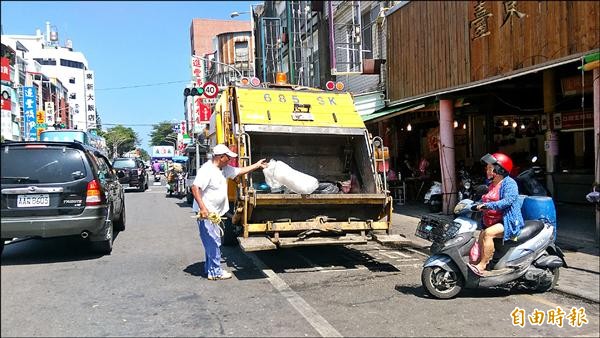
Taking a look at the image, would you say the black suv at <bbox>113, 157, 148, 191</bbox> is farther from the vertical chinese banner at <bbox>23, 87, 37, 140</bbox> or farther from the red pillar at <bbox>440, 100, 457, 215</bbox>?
the red pillar at <bbox>440, 100, 457, 215</bbox>

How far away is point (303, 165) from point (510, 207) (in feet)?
12.3

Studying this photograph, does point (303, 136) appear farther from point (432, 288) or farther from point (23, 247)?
point (23, 247)

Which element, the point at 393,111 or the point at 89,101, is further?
the point at 89,101

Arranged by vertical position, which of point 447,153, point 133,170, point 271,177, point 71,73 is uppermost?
point 71,73

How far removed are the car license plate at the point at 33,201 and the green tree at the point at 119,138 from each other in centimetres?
6398

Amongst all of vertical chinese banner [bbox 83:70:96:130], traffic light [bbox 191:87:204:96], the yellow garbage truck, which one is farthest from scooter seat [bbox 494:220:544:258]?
vertical chinese banner [bbox 83:70:96:130]

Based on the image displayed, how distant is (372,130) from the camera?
18.1 meters

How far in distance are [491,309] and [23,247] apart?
7.46 metres

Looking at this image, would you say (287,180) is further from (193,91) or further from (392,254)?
(193,91)

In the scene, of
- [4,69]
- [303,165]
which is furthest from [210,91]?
[4,69]

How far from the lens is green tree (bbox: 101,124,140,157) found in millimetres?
69312

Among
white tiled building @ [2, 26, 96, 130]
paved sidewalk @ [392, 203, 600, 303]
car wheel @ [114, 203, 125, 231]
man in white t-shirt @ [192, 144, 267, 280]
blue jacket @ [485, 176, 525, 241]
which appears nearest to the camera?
blue jacket @ [485, 176, 525, 241]

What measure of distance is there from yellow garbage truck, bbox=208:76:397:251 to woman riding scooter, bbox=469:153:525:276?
5.22 feet

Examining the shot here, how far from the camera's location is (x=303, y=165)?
8.09 m
